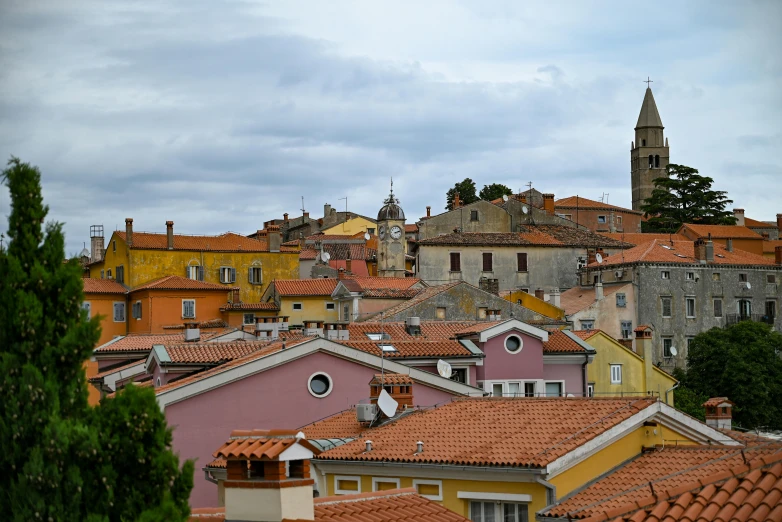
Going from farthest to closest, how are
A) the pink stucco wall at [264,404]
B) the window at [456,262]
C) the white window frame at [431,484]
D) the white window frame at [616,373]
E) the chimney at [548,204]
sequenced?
the chimney at [548,204] → the window at [456,262] → the white window frame at [616,373] → the pink stucco wall at [264,404] → the white window frame at [431,484]

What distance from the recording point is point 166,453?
11695 mm

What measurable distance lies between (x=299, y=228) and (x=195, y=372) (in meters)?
79.4

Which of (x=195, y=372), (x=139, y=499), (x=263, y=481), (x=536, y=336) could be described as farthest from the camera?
(x=536, y=336)

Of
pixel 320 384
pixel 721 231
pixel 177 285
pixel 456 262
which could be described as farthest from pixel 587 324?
pixel 320 384

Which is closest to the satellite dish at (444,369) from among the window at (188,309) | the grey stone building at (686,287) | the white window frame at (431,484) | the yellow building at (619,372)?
the white window frame at (431,484)

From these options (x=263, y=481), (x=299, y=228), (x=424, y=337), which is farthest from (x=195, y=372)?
(x=299, y=228)

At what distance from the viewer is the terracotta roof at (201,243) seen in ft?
254

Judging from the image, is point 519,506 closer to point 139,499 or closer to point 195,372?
point 139,499

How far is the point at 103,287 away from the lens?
243 ft

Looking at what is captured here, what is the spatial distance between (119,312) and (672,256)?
32.3m

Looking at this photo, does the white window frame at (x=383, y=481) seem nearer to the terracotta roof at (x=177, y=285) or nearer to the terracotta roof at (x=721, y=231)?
the terracotta roof at (x=177, y=285)

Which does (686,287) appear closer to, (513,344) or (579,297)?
(579,297)

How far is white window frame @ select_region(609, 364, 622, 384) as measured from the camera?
52688 millimetres

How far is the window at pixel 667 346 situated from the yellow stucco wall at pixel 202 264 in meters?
22.9
